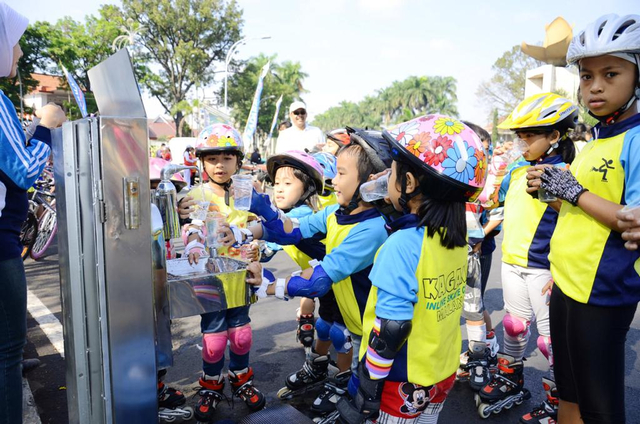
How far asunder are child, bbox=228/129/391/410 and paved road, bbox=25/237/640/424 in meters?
1.14

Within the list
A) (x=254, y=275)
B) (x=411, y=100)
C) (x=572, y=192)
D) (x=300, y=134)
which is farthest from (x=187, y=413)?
(x=411, y=100)

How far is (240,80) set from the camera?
36.8m

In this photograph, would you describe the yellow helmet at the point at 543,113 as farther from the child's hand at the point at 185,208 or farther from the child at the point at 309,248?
the child's hand at the point at 185,208

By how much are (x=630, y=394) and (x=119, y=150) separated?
13.3ft

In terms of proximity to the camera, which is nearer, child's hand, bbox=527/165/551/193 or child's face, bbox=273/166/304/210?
child's hand, bbox=527/165/551/193

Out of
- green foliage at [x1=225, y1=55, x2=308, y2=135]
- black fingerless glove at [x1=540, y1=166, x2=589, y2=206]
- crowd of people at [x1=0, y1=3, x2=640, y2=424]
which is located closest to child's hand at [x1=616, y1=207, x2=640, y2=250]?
crowd of people at [x1=0, y1=3, x2=640, y2=424]

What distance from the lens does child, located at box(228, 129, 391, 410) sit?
248cm

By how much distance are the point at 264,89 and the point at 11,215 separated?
136ft

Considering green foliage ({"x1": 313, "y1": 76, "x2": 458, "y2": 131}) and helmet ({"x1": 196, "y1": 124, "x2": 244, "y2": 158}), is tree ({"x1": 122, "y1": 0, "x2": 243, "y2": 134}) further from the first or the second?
green foliage ({"x1": 313, "y1": 76, "x2": 458, "y2": 131})

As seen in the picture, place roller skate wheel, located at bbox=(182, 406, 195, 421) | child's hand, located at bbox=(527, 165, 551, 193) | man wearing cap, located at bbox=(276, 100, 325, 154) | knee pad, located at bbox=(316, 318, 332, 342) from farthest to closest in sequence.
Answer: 1. man wearing cap, located at bbox=(276, 100, 325, 154)
2. knee pad, located at bbox=(316, 318, 332, 342)
3. roller skate wheel, located at bbox=(182, 406, 195, 421)
4. child's hand, located at bbox=(527, 165, 551, 193)

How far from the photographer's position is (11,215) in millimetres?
2232

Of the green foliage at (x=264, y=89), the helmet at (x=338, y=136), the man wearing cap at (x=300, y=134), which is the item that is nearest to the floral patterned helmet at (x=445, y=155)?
the helmet at (x=338, y=136)

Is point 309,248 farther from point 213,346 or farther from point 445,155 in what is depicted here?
point 445,155

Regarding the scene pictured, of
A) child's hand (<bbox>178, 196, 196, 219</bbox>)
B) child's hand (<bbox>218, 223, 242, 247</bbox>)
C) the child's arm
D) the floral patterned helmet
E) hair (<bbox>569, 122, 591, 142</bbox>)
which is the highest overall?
hair (<bbox>569, 122, 591, 142</bbox>)
